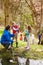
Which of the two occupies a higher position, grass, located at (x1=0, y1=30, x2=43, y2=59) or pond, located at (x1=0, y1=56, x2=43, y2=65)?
pond, located at (x1=0, y1=56, x2=43, y2=65)

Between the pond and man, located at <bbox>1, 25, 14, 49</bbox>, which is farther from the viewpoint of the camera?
man, located at <bbox>1, 25, 14, 49</bbox>

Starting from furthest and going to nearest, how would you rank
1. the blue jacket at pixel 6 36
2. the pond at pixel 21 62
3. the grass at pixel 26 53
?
the blue jacket at pixel 6 36
the grass at pixel 26 53
the pond at pixel 21 62

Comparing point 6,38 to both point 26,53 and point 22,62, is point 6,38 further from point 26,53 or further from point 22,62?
point 22,62

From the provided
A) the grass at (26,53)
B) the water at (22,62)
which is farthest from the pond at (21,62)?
the grass at (26,53)

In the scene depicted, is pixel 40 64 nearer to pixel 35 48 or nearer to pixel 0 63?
pixel 0 63

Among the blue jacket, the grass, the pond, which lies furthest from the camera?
the blue jacket

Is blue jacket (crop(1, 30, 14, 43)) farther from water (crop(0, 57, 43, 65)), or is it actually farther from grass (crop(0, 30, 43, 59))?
water (crop(0, 57, 43, 65))

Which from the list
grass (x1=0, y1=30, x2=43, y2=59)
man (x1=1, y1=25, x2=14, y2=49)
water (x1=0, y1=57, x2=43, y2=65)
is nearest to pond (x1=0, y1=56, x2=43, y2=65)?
water (x1=0, y1=57, x2=43, y2=65)

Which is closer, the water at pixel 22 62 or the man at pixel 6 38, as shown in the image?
the water at pixel 22 62

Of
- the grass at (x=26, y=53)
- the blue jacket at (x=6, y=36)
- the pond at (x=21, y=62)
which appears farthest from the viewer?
the blue jacket at (x=6, y=36)

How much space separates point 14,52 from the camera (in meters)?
8.98

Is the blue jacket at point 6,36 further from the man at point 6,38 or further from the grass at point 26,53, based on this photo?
the grass at point 26,53

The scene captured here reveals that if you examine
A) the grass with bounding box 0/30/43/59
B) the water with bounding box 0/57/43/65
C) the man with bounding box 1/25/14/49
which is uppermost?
the man with bounding box 1/25/14/49

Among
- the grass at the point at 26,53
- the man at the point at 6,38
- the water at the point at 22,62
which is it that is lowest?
the grass at the point at 26,53
